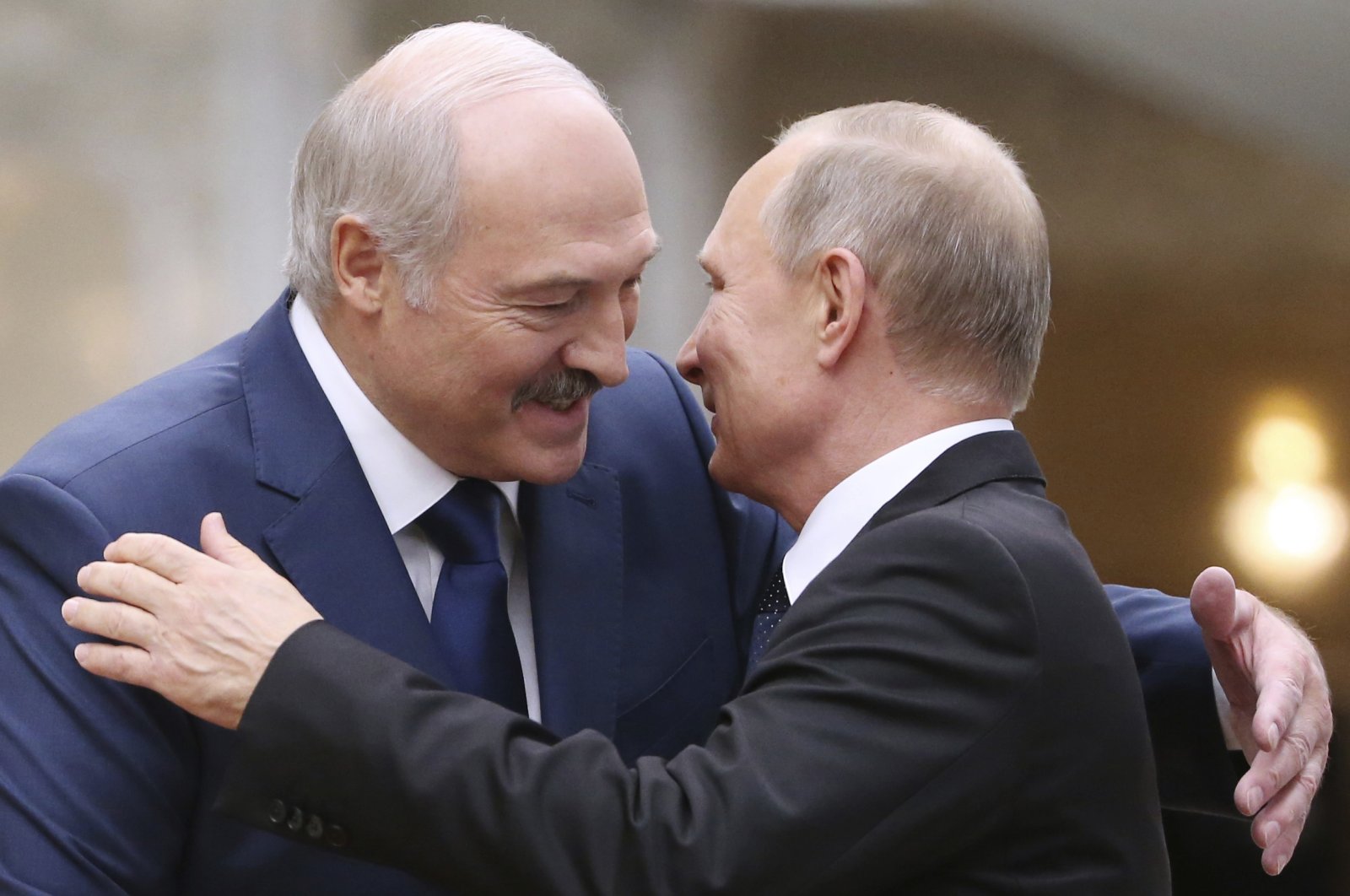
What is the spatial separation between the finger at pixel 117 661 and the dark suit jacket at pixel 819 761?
11 centimetres

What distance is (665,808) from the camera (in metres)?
1.27

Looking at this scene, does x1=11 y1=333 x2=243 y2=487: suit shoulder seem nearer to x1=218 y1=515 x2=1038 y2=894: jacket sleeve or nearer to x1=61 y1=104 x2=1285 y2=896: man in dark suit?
x1=61 y1=104 x2=1285 y2=896: man in dark suit

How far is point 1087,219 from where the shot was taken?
11.8 ft

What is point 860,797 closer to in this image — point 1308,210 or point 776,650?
point 776,650

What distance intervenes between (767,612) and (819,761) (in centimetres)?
55

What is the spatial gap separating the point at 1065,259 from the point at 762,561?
197 cm

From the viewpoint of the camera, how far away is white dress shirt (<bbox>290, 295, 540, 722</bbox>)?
1659 mm

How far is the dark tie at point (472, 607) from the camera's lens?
5.34ft

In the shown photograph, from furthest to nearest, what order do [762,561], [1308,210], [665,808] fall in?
[1308,210], [762,561], [665,808]

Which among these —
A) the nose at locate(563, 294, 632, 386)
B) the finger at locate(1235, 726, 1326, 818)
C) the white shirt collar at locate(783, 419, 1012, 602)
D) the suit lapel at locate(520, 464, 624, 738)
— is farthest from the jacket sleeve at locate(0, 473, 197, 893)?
the finger at locate(1235, 726, 1326, 818)

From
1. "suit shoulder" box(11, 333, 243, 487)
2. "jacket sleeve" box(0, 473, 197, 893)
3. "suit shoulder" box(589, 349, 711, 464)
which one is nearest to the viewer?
"jacket sleeve" box(0, 473, 197, 893)

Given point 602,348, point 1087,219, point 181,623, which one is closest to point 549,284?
point 602,348

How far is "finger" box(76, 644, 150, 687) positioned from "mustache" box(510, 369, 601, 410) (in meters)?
0.51

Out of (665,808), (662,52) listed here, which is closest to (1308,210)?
(662,52)
